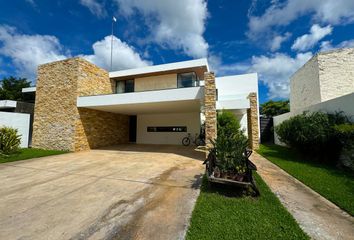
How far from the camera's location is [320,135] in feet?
20.4

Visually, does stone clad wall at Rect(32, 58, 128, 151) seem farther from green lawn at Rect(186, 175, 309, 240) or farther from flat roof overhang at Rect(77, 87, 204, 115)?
green lawn at Rect(186, 175, 309, 240)

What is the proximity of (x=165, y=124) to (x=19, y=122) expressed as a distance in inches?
396

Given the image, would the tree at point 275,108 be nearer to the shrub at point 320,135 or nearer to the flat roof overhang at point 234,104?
the flat roof overhang at point 234,104

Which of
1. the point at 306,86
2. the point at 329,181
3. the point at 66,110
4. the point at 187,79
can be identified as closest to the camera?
the point at 329,181

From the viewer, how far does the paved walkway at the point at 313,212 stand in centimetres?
236

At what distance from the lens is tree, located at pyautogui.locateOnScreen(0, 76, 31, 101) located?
827 inches

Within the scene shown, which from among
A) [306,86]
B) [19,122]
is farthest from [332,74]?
[19,122]

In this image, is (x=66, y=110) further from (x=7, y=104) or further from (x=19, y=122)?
(x=7, y=104)

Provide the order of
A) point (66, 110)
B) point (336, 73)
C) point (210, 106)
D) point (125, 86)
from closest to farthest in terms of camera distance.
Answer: point (210, 106), point (336, 73), point (66, 110), point (125, 86)

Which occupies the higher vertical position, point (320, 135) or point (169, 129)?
point (169, 129)

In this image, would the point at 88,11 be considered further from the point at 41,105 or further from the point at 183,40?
the point at 41,105

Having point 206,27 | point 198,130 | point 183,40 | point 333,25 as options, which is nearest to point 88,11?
point 183,40

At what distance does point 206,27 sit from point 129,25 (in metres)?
5.04

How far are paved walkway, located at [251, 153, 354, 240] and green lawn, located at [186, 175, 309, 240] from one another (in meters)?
0.18
